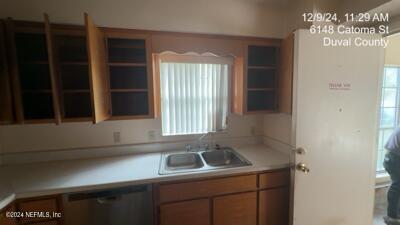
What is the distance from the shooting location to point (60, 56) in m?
1.62

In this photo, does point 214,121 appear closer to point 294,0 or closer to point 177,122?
point 177,122

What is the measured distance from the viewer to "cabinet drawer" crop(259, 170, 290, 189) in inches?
65.1

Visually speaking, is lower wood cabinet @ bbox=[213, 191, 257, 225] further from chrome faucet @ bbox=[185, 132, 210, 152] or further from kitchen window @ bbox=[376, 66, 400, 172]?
kitchen window @ bbox=[376, 66, 400, 172]

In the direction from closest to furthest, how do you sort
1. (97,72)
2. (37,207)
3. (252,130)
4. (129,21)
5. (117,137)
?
(37,207), (97,72), (129,21), (117,137), (252,130)

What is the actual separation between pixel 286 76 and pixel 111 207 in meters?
1.79

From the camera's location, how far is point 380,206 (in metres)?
2.46

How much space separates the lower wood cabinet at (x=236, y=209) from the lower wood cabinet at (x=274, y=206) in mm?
65

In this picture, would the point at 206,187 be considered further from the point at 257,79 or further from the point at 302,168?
the point at 257,79

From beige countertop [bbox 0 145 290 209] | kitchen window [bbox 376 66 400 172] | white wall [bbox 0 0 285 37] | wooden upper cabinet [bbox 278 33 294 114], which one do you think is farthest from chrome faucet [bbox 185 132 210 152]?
kitchen window [bbox 376 66 400 172]

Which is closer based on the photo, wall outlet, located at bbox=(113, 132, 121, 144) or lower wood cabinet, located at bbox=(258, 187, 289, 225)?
lower wood cabinet, located at bbox=(258, 187, 289, 225)

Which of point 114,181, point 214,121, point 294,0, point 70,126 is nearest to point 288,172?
point 214,121

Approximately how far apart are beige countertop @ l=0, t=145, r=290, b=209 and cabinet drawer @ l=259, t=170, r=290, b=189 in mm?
65

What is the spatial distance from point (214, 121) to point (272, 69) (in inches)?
32.0

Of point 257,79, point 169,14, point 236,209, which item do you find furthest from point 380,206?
point 169,14
